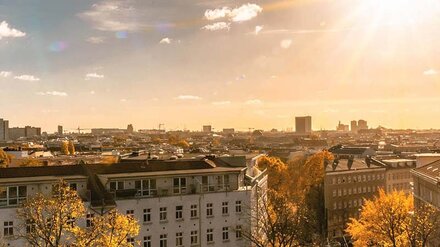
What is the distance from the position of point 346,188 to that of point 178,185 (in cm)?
6730

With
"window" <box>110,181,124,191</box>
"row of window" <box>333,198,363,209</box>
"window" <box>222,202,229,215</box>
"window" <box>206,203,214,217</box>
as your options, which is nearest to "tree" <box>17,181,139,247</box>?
"window" <box>110,181,124,191</box>

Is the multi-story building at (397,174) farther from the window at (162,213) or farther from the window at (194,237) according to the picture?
the window at (162,213)

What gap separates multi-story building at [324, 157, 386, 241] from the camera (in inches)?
4336

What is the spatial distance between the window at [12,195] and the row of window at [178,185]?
835 centimetres

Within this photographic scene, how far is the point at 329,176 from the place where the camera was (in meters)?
110

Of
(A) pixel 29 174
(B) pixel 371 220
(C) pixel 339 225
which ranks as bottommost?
(C) pixel 339 225

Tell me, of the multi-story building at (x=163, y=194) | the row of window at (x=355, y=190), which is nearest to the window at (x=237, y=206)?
the multi-story building at (x=163, y=194)

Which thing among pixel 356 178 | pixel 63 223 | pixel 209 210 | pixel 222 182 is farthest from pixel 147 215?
pixel 356 178

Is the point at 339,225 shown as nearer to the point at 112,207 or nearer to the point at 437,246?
the point at 437,246

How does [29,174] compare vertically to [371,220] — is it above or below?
above

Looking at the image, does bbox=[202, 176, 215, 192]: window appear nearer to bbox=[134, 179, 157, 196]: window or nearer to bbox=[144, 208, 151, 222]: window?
bbox=[134, 179, 157, 196]: window

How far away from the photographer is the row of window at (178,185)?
173 feet

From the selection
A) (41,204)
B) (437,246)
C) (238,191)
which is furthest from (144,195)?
(437,246)

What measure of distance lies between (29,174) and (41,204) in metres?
11.2
